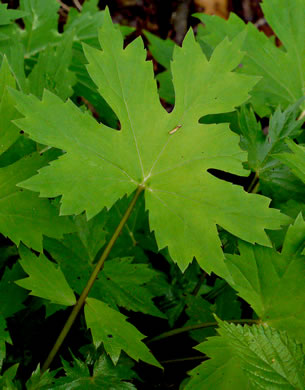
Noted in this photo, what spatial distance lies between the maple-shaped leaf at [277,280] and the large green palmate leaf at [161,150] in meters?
0.06

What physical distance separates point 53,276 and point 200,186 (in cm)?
48

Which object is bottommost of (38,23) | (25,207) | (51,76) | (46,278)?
(46,278)

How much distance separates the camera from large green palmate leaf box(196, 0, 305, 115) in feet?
5.29

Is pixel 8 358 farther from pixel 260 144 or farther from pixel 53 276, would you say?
pixel 260 144

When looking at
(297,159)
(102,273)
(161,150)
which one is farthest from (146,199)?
(297,159)

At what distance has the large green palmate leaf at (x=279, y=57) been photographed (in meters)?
1.61

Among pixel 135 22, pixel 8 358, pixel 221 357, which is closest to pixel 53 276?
pixel 8 358

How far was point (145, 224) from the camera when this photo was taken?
64.7 inches

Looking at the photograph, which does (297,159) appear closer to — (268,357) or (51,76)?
(268,357)

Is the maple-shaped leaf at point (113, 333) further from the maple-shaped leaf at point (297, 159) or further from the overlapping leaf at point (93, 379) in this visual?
the maple-shaped leaf at point (297, 159)

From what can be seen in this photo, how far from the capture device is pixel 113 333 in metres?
1.13

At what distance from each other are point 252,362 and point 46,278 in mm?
601

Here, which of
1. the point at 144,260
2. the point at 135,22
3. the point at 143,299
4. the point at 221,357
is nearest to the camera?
the point at 221,357

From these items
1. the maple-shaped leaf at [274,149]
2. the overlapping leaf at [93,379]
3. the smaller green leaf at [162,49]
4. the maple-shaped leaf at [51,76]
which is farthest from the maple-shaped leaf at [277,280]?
the smaller green leaf at [162,49]
